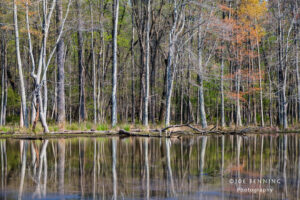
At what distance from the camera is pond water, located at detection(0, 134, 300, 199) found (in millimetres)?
7896

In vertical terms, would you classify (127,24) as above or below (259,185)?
above

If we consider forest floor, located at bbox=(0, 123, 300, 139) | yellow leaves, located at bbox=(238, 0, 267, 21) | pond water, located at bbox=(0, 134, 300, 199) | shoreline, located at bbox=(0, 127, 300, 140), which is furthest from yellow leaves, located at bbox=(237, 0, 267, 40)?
pond water, located at bbox=(0, 134, 300, 199)

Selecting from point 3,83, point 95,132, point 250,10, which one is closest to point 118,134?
point 95,132

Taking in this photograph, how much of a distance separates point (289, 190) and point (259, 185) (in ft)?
2.53

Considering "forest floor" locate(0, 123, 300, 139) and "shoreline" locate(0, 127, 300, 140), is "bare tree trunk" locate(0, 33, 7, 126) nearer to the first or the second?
"forest floor" locate(0, 123, 300, 139)

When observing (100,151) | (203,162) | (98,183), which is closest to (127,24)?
(100,151)

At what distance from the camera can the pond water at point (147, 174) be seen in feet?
25.9

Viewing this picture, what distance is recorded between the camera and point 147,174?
10078mm

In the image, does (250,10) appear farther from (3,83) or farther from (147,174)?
(147,174)

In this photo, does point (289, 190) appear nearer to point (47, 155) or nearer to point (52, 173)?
point (52, 173)

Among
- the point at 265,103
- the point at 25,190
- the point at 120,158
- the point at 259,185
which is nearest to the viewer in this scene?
the point at 25,190

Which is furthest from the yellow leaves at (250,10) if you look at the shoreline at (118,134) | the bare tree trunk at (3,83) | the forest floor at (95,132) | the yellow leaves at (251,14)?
the bare tree trunk at (3,83)

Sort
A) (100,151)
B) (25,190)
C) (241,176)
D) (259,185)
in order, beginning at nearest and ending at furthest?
(25,190) → (259,185) → (241,176) → (100,151)

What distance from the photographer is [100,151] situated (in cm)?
1507
